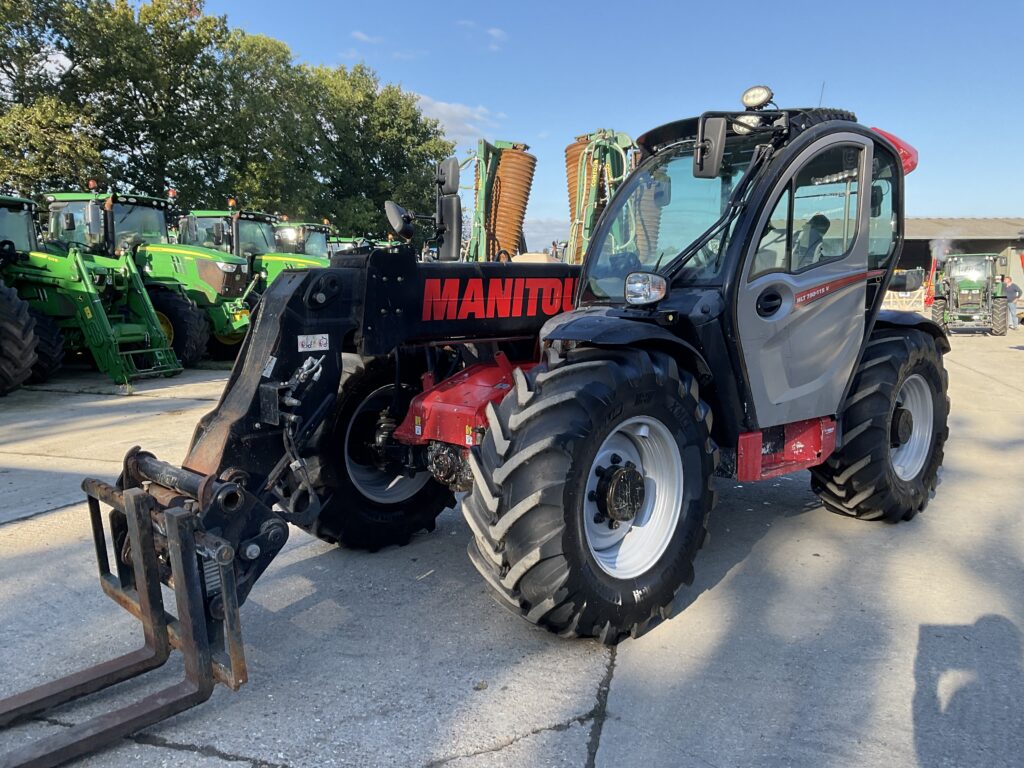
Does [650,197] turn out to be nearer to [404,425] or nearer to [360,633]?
[404,425]

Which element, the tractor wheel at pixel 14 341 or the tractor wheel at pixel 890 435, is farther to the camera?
the tractor wheel at pixel 14 341

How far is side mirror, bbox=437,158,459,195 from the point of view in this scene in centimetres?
368

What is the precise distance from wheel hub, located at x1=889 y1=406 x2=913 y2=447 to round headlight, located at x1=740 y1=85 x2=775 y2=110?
2151 mm

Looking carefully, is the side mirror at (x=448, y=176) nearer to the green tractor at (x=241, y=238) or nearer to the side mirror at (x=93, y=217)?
the side mirror at (x=93, y=217)

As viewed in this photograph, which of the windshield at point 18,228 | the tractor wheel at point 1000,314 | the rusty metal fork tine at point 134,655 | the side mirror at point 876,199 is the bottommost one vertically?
the tractor wheel at point 1000,314

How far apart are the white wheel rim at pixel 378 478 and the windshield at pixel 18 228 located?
9397 millimetres

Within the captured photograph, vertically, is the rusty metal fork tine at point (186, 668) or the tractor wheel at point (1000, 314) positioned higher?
the rusty metal fork tine at point (186, 668)

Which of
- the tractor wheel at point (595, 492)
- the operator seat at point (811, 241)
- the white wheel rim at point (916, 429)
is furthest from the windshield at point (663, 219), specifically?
the white wheel rim at point (916, 429)

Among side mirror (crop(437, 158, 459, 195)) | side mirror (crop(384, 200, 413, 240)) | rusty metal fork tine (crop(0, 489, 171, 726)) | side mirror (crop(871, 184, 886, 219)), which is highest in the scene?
side mirror (crop(437, 158, 459, 195))

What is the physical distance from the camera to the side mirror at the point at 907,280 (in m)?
4.83

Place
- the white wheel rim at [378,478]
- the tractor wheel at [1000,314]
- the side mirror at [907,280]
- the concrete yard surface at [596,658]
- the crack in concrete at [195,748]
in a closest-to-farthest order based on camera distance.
A: the crack in concrete at [195,748] < the concrete yard surface at [596,658] < the white wheel rim at [378,478] < the side mirror at [907,280] < the tractor wheel at [1000,314]

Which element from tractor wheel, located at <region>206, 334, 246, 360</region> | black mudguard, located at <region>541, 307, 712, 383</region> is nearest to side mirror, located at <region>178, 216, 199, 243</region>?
tractor wheel, located at <region>206, 334, 246, 360</region>

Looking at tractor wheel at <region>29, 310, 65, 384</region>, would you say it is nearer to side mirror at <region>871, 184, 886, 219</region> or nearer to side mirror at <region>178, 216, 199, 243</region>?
side mirror at <region>178, 216, 199, 243</region>

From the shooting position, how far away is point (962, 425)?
27.7 ft
